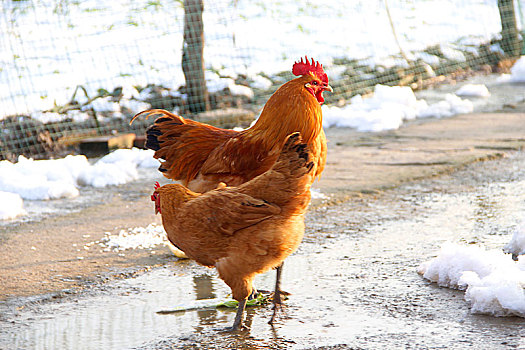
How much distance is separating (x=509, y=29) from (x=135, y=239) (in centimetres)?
1157

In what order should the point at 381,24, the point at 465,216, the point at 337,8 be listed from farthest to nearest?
1. the point at 381,24
2. the point at 337,8
3. the point at 465,216

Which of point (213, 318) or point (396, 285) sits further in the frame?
point (396, 285)

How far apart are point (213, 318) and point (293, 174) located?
1.00 m

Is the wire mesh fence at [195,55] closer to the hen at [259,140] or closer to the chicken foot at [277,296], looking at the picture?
the hen at [259,140]

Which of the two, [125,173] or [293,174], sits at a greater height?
[293,174]

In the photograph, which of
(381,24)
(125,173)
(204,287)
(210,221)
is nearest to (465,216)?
(204,287)

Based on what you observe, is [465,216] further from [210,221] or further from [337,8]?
[337,8]

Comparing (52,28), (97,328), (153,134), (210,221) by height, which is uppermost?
(52,28)

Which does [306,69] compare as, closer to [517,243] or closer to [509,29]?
[517,243]

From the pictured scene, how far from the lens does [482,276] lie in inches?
161

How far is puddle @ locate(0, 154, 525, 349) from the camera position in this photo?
352cm

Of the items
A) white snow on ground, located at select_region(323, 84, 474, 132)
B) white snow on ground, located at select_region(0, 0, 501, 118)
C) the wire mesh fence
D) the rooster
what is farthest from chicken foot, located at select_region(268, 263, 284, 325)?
white snow on ground, located at select_region(0, 0, 501, 118)

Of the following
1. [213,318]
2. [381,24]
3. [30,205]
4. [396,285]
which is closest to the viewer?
[213,318]

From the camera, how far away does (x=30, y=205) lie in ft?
21.0
